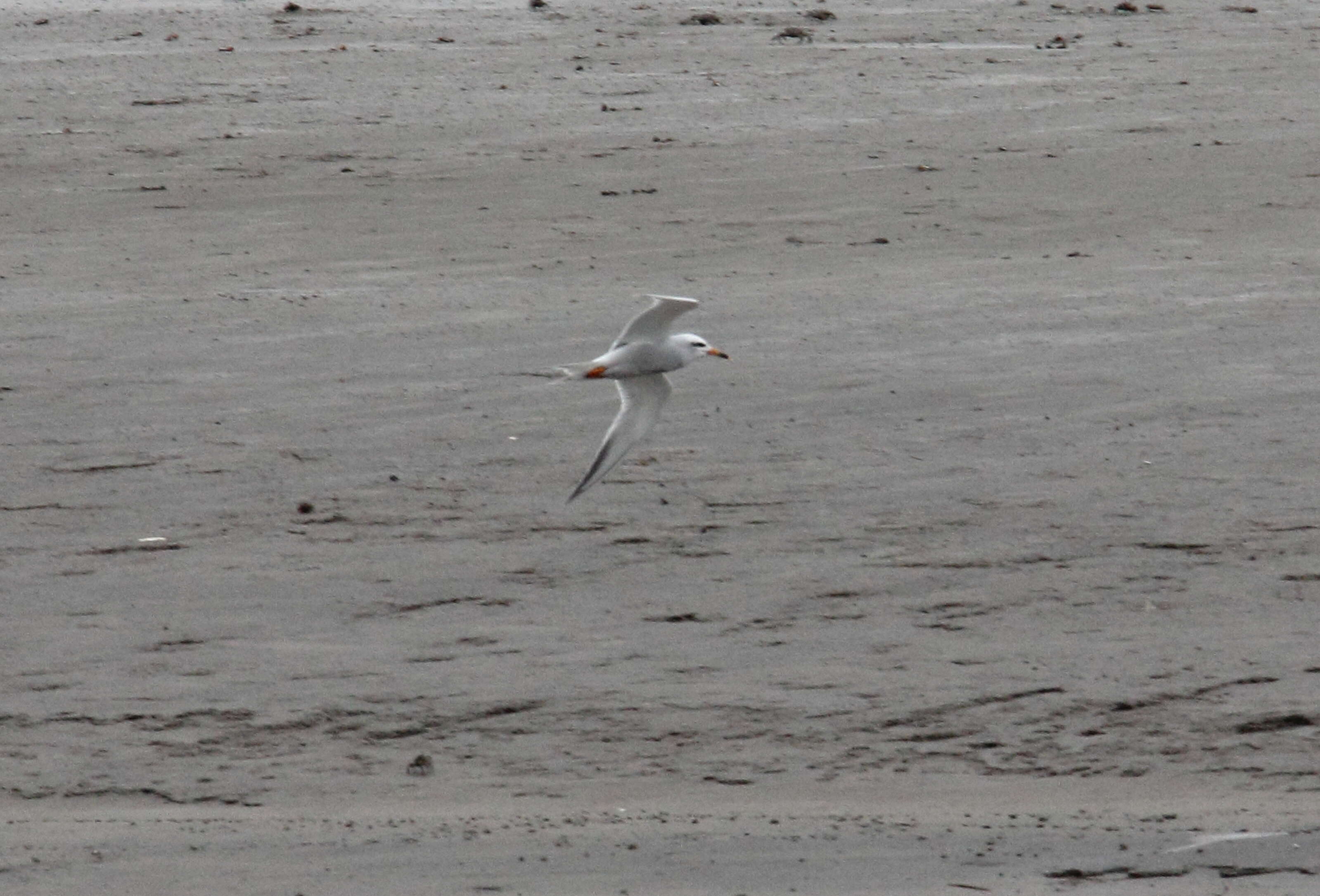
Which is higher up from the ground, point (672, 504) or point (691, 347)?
point (691, 347)

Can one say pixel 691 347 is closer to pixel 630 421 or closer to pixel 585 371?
pixel 630 421

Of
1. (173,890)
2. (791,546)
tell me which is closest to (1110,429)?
(791,546)

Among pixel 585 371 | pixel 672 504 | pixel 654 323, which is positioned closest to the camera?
pixel 585 371

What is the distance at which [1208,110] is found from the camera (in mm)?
14969

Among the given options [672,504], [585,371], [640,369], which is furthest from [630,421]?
[672,504]

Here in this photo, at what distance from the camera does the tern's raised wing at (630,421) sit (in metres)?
7.45

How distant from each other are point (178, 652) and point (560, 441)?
7.95 ft

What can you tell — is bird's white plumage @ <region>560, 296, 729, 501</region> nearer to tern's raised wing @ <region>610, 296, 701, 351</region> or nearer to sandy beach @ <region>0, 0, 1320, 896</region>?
tern's raised wing @ <region>610, 296, 701, 351</region>

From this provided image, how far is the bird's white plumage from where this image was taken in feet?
24.6

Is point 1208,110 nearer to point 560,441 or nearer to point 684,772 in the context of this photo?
point 560,441

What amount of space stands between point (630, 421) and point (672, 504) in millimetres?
419

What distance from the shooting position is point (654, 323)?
25.1 feet

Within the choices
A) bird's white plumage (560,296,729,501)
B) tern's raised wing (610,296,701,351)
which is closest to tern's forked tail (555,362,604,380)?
bird's white plumage (560,296,729,501)

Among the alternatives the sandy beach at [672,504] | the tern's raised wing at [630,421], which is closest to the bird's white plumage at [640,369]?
the tern's raised wing at [630,421]
